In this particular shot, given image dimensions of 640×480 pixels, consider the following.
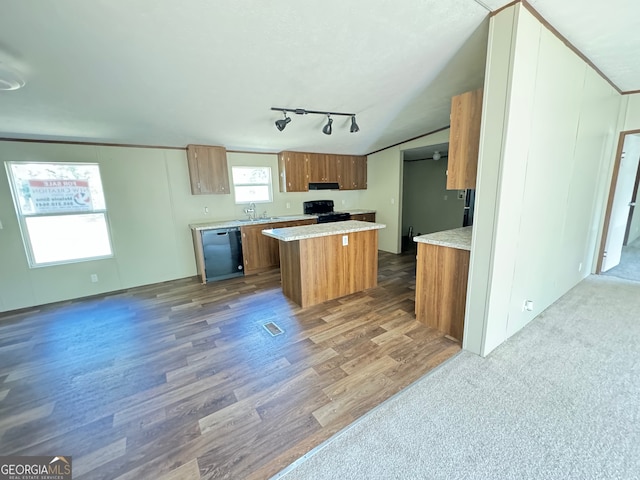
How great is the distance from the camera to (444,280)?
2.46 metres

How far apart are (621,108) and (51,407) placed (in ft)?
23.3

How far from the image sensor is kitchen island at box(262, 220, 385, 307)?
3.11 metres

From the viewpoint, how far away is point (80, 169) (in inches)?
142

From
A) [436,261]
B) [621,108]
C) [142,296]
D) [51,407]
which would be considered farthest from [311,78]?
[621,108]

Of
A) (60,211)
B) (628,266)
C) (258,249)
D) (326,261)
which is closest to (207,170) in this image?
(258,249)

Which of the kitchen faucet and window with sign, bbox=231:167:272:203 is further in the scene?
the kitchen faucet

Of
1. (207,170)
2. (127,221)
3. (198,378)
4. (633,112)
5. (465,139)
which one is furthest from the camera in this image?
(207,170)

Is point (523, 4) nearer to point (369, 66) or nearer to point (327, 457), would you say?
point (369, 66)

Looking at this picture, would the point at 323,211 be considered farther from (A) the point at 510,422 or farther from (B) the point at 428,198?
(A) the point at 510,422

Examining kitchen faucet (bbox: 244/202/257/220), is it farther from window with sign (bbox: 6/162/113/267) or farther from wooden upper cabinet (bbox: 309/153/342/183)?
window with sign (bbox: 6/162/113/267)

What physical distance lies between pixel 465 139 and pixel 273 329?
266 cm

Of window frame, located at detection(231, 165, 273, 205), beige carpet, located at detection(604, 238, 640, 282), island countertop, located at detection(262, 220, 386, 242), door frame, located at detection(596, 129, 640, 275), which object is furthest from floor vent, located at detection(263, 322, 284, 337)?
beige carpet, located at detection(604, 238, 640, 282)

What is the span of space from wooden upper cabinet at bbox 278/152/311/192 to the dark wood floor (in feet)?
8.68

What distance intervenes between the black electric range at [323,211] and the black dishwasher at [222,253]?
1748 millimetres
